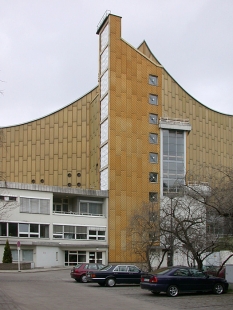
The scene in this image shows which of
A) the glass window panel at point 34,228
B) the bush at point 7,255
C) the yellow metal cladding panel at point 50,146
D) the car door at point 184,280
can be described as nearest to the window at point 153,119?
the yellow metal cladding panel at point 50,146

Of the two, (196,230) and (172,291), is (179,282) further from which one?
(196,230)

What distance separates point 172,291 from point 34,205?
34185mm

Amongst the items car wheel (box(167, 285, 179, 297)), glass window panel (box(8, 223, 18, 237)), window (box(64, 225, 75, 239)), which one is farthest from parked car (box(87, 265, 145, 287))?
window (box(64, 225, 75, 239))

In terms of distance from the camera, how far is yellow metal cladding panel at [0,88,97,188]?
250 feet

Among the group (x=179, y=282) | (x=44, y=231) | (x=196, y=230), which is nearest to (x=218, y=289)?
(x=179, y=282)

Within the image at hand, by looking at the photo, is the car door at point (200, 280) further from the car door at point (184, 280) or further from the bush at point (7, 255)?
the bush at point (7, 255)

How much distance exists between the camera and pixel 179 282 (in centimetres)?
2333

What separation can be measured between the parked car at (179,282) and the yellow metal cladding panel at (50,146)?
2070 inches

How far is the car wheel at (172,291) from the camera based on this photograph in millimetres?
23006

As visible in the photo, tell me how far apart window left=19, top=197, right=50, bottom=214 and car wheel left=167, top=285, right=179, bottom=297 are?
3325 cm

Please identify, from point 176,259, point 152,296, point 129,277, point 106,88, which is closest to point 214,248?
point 129,277

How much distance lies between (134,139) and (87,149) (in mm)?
15987

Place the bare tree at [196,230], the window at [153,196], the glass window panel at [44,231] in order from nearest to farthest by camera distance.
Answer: the bare tree at [196,230]
the window at [153,196]
the glass window panel at [44,231]

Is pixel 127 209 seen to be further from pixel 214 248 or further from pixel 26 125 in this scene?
pixel 214 248
